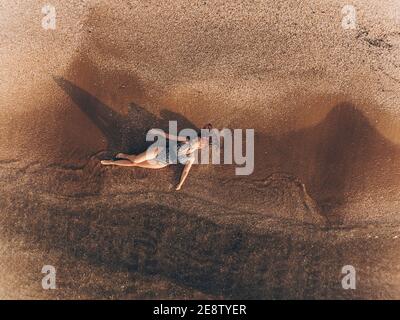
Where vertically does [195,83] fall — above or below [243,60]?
below

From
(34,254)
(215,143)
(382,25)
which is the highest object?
(382,25)

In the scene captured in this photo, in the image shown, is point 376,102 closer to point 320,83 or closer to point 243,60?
point 320,83

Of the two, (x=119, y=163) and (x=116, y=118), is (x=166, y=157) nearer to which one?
(x=119, y=163)

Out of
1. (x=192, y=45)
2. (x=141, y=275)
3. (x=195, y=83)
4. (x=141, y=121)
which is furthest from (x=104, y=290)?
(x=192, y=45)

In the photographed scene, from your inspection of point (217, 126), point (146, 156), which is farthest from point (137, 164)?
point (217, 126)

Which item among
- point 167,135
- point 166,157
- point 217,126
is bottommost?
point 166,157

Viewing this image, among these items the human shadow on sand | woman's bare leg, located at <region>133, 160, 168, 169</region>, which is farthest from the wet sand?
woman's bare leg, located at <region>133, 160, 168, 169</region>
